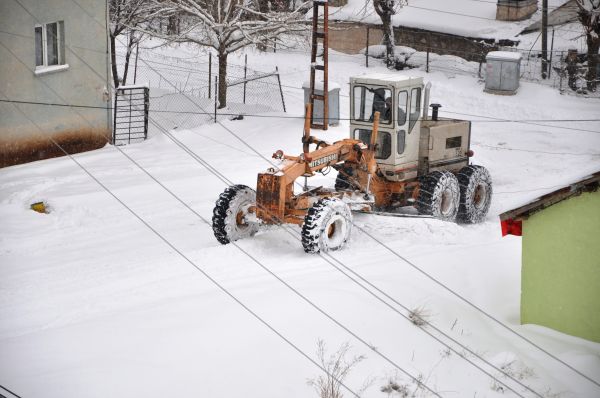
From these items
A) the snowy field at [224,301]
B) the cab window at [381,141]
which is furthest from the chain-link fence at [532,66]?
the cab window at [381,141]

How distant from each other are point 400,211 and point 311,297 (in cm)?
515

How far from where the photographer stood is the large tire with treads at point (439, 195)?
17.0 metres

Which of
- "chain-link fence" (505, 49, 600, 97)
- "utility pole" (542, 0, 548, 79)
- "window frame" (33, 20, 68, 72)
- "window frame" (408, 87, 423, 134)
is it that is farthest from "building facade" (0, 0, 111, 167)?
"utility pole" (542, 0, 548, 79)

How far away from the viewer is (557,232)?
1256 centimetres

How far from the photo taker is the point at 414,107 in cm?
1698

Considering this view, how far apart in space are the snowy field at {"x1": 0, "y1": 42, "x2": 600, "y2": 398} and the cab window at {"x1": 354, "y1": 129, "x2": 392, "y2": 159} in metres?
1.21

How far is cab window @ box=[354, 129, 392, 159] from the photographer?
17.0 meters

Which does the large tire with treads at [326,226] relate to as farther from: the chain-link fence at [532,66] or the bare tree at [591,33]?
the bare tree at [591,33]

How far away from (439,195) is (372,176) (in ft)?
4.22

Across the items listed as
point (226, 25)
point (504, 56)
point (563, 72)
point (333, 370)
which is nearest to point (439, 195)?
point (333, 370)

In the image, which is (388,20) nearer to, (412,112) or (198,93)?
(198,93)

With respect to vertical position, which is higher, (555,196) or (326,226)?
(555,196)

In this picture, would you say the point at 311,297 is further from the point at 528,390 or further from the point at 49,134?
the point at 49,134

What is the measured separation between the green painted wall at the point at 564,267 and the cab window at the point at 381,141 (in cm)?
452
